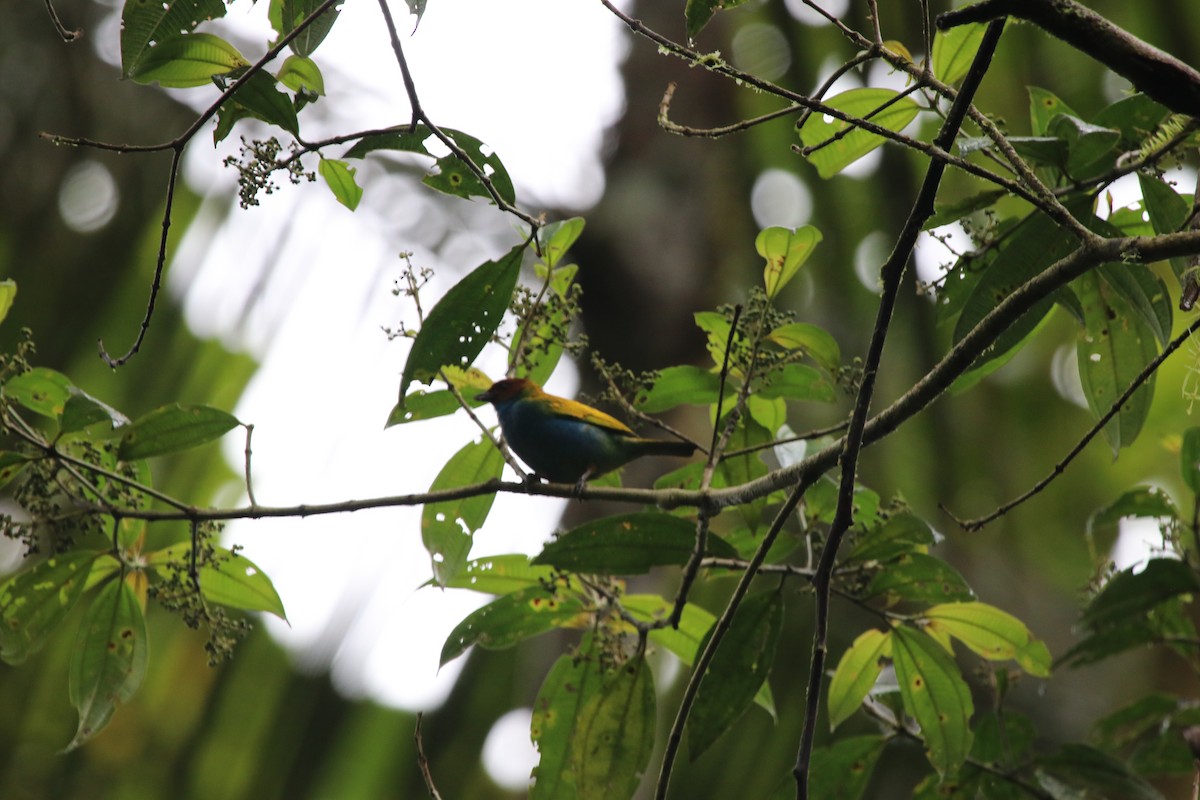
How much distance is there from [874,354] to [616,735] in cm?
121

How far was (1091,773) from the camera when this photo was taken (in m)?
3.11

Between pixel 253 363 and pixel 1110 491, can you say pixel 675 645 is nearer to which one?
pixel 253 363

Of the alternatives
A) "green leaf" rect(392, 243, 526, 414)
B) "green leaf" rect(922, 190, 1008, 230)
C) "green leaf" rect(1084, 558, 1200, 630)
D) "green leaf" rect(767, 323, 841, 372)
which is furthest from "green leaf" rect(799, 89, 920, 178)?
"green leaf" rect(1084, 558, 1200, 630)

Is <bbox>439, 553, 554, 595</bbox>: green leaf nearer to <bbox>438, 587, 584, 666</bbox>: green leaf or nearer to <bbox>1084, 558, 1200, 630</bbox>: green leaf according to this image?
<bbox>438, 587, 584, 666</bbox>: green leaf

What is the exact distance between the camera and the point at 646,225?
5859mm

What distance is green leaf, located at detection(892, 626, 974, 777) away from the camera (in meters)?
2.74

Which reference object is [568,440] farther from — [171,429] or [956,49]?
[956,49]

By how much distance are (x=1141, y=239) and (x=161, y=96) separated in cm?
452

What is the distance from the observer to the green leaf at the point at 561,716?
8.79 ft

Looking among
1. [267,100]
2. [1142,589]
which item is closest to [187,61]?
[267,100]

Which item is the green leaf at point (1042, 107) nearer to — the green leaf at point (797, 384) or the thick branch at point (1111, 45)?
the green leaf at point (797, 384)

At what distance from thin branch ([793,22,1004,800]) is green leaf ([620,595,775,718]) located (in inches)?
26.5

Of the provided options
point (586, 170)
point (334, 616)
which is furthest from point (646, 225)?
point (334, 616)

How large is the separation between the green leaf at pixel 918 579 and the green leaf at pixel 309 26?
197cm
